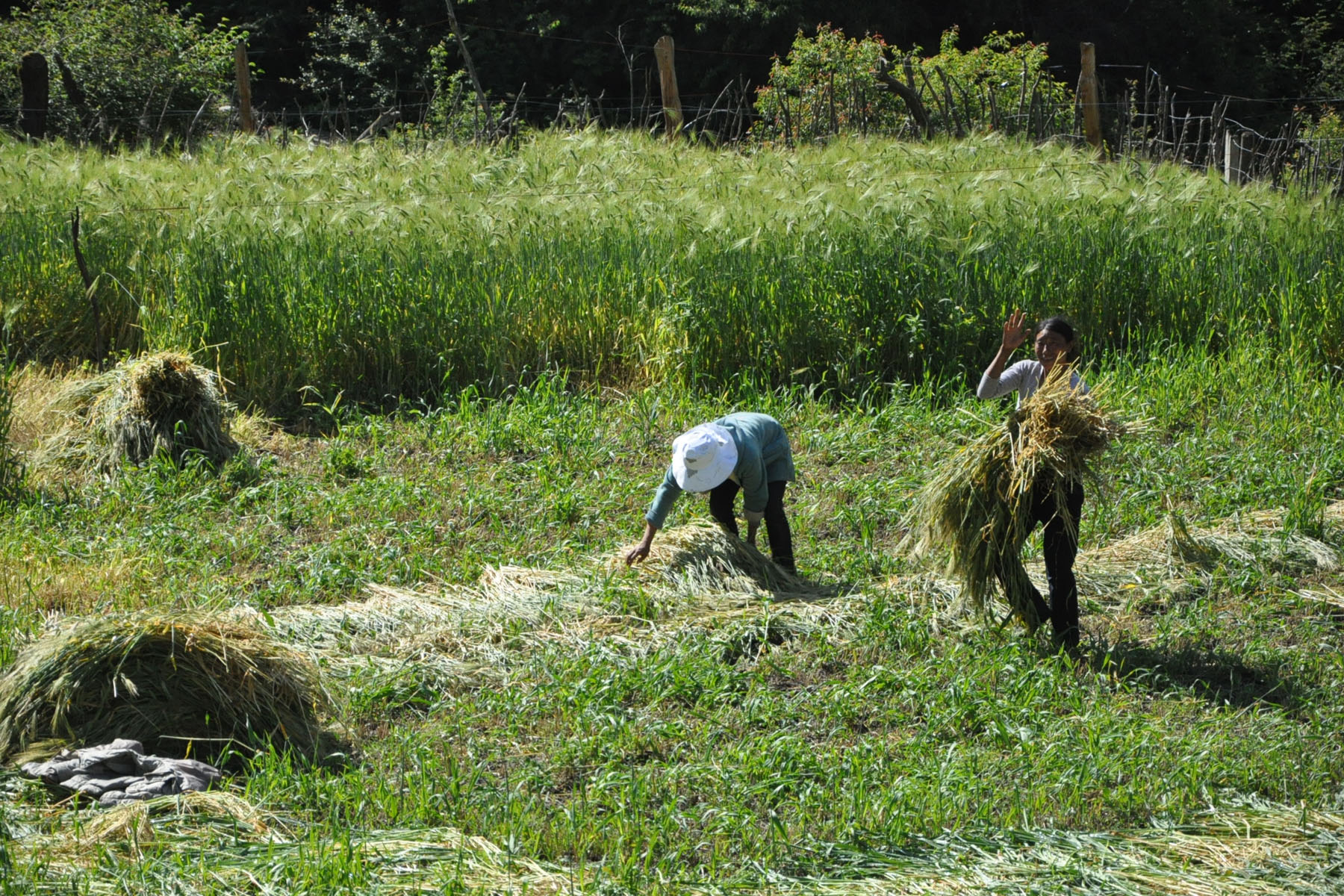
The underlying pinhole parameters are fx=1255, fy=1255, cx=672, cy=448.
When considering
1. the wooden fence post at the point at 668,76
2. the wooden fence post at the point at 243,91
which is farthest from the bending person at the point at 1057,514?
the wooden fence post at the point at 243,91

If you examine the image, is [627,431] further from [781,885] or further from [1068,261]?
[781,885]

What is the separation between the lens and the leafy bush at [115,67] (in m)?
17.4

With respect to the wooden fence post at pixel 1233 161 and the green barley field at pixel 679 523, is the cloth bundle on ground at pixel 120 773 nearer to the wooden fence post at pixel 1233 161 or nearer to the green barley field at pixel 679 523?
the green barley field at pixel 679 523

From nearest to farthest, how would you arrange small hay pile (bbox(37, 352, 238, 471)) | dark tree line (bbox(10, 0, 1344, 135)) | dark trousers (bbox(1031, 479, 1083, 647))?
1. dark trousers (bbox(1031, 479, 1083, 647))
2. small hay pile (bbox(37, 352, 238, 471))
3. dark tree line (bbox(10, 0, 1344, 135))

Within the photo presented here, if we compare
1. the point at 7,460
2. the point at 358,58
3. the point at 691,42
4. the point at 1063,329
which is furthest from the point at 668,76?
the point at 358,58

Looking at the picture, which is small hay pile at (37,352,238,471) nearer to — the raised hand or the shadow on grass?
the raised hand

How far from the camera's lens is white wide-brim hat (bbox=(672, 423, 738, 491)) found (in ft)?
16.7

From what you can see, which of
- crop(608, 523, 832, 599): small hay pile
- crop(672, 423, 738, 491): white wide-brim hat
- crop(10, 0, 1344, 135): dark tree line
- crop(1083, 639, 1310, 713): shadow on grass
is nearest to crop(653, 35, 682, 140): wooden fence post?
crop(10, 0, 1344, 135): dark tree line

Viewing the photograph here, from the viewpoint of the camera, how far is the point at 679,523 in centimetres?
621

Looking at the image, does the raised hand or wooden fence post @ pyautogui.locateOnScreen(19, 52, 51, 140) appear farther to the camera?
wooden fence post @ pyautogui.locateOnScreen(19, 52, 51, 140)

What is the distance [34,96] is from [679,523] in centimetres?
1253

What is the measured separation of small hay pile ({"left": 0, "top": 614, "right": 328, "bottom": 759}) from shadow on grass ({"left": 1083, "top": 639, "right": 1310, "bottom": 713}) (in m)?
3.05

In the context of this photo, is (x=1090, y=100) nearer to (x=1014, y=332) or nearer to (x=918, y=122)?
(x=918, y=122)

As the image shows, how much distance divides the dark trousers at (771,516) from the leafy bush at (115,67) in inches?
549
